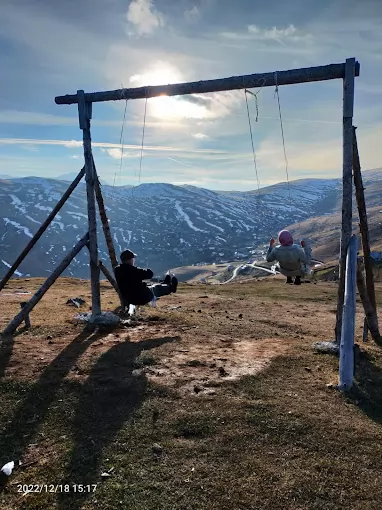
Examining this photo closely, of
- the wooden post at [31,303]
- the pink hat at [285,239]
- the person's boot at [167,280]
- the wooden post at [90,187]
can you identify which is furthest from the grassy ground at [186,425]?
the pink hat at [285,239]

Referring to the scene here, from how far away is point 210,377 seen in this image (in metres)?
8.06

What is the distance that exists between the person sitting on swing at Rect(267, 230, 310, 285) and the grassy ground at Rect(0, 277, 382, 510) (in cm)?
235

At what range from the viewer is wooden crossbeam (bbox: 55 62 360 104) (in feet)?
32.3

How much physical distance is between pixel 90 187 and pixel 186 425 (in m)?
8.22

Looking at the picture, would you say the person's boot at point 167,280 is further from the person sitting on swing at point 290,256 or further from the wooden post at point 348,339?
the wooden post at point 348,339

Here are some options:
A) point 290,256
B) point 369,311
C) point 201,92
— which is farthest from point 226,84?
point 369,311

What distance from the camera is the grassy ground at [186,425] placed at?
16.6 feet

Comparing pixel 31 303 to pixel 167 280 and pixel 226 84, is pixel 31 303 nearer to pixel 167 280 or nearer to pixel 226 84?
pixel 167 280

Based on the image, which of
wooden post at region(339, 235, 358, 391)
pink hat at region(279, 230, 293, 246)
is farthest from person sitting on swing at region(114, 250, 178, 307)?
wooden post at region(339, 235, 358, 391)

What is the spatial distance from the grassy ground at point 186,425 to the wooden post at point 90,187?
223cm

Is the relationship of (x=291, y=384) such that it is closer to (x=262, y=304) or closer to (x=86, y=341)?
(x=86, y=341)

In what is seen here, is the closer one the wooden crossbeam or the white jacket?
the wooden crossbeam

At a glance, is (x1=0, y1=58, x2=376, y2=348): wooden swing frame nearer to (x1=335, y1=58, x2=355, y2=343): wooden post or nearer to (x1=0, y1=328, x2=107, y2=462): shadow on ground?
(x1=335, y1=58, x2=355, y2=343): wooden post

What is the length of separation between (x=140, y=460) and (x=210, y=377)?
106 inches
